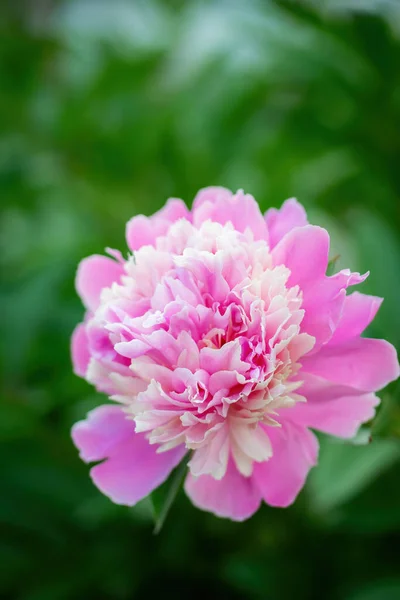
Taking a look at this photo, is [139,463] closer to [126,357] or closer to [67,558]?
[126,357]

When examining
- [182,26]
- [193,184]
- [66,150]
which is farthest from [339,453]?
[182,26]

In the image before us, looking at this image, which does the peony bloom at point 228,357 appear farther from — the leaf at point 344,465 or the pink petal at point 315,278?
the leaf at point 344,465

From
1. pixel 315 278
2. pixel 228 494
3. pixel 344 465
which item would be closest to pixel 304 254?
pixel 315 278

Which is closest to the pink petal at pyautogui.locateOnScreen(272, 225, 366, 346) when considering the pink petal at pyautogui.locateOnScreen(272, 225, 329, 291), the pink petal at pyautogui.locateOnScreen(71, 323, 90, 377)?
the pink petal at pyautogui.locateOnScreen(272, 225, 329, 291)

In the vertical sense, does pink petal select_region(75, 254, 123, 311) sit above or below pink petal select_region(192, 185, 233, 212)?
below

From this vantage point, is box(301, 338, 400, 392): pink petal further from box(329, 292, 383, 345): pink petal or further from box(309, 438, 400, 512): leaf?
box(309, 438, 400, 512): leaf

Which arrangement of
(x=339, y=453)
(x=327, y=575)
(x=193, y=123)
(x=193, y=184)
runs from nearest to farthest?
(x=339, y=453) < (x=327, y=575) < (x=193, y=184) < (x=193, y=123)

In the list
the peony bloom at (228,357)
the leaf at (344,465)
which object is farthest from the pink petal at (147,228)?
the leaf at (344,465)

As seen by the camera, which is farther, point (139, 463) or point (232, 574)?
point (232, 574)
